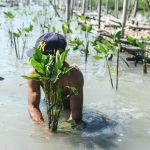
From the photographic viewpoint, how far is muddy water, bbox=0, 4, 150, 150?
3773 mm

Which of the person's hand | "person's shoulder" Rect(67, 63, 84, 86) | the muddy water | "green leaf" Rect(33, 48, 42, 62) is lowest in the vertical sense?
the muddy water

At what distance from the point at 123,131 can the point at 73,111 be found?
732 millimetres

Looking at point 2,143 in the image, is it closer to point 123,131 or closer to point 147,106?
point 123,131

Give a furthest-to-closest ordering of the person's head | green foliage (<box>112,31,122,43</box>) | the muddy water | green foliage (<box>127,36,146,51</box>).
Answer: green foliage (<box>112,31,122,43</box>) → green foliage (<box>127,36,146,51</box>) → the muddy water → the person's head

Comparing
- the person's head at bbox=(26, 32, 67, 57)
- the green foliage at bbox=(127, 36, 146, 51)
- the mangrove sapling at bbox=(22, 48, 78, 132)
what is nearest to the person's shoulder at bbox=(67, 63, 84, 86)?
the mangrove sapling at bbox=(22, 48, 78, 132)

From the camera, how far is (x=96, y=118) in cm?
445

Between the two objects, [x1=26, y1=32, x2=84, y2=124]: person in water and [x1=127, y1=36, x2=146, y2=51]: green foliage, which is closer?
[x1=26, y1=32, x2=84, y2=124]: person in water

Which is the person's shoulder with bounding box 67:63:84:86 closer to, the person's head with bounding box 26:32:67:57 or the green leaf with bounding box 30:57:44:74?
the person's head with bounding box 26:32:67:57

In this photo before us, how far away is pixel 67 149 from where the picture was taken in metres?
3.63

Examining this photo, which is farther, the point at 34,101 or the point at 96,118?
the point at 96,118

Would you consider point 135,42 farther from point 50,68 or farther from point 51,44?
point 50,68

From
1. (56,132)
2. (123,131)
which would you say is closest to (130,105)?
(123,131)

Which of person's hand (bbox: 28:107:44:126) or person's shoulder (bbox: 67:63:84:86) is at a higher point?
person's shoulder (bbox: 67:63:84:86)

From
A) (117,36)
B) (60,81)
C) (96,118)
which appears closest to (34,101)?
(60,81)
